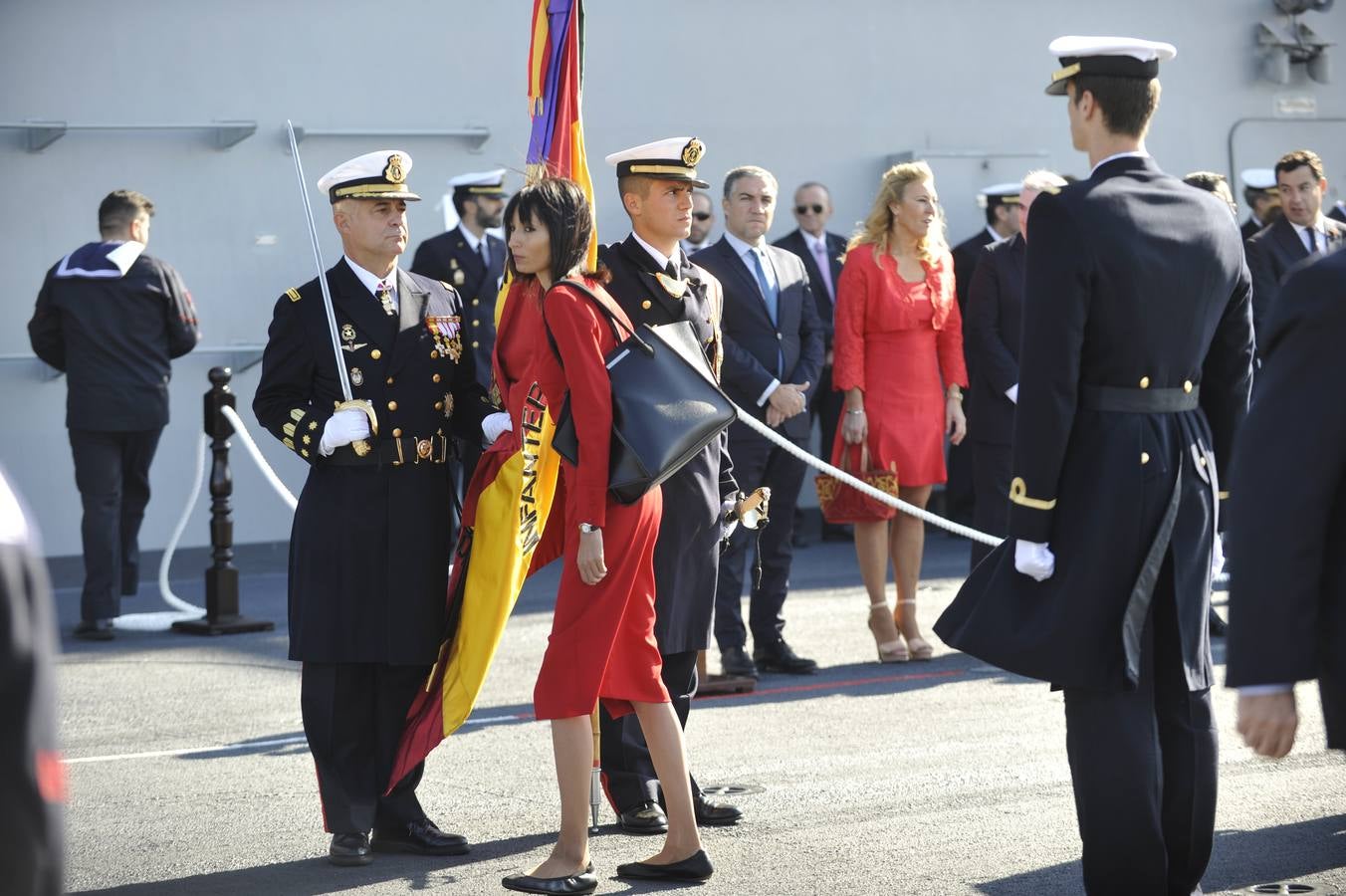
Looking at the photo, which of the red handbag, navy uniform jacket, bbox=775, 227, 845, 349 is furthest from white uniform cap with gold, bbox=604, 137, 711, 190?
navy uniform jacket, bbox=775, 227, 845, 349

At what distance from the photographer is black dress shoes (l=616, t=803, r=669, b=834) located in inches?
219

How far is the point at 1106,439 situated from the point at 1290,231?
6014 millimetres

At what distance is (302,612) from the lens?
5348mm

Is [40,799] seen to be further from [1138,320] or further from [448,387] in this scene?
[448,387]

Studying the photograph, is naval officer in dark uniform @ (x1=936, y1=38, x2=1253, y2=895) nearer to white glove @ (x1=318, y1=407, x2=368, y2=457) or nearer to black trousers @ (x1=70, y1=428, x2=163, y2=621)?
white glove @ (x1=318, y1=407, x2=368, y2=457)

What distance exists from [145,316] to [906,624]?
4.40 m

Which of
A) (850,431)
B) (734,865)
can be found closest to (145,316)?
(850,431)

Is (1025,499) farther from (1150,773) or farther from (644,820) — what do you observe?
(644,820)

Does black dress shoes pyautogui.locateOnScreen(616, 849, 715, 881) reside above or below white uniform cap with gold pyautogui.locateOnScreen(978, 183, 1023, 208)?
below

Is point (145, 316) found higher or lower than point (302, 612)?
higher

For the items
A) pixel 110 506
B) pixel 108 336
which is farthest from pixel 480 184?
pixel 110 506

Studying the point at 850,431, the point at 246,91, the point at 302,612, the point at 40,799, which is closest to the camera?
the point at 40,799

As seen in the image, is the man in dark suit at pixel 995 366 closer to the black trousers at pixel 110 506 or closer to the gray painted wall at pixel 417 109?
the black trousers at pixel 110 506

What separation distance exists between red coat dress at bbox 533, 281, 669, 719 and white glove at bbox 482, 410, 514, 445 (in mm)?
449
